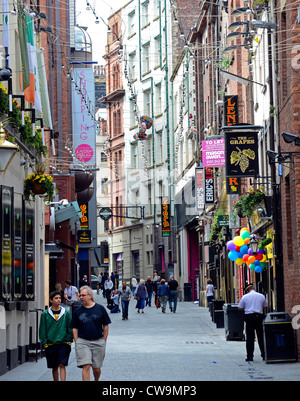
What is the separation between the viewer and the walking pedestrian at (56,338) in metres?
14.3

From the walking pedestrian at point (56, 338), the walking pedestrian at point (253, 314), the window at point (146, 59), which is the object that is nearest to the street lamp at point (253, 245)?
the walking pedestrian at point (253, 314)

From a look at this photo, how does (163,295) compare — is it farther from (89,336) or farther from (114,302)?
(89,336)

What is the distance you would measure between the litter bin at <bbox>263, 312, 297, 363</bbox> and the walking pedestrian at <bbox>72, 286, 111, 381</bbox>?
19.6 feet

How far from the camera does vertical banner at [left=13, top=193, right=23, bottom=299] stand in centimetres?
1964

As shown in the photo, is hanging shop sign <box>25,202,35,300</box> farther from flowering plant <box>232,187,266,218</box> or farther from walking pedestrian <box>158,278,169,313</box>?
walking pedestrian <box>158,278,169,313</box>

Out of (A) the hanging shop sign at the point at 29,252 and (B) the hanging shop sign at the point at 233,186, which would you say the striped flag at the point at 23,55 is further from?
(B) the hanging shop sign at the point at 233,186

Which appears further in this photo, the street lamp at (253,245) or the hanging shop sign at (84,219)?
the hanging shop sign at (84,219)

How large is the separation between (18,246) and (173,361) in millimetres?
4200

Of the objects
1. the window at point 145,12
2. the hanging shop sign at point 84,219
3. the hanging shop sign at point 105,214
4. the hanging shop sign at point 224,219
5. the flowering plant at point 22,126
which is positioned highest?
the window at point 145,12

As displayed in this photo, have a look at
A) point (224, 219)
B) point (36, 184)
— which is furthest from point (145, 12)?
point (36, 184)

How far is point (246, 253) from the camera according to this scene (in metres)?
27.0

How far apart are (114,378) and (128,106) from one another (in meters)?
62.5

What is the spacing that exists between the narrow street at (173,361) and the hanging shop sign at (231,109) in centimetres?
752

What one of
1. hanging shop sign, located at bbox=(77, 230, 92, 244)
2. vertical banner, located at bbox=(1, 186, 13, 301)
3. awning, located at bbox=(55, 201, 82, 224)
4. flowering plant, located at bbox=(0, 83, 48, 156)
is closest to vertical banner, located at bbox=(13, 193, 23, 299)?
vertical banner, located at bbox=(1, 186, 13, 301)
